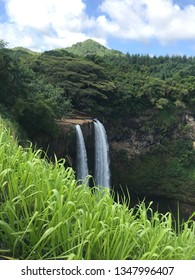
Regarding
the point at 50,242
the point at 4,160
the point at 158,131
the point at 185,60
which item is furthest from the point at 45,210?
the point at 185,60

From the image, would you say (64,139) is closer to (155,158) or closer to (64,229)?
A: (155,158)

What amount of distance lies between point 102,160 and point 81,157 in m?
2.69

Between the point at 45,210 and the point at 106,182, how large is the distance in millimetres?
17210

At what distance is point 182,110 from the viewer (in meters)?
23.7

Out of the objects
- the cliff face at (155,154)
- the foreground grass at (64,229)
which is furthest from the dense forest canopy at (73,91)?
the foreground grass at (64,229)

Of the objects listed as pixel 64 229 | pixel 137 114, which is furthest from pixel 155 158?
pixel 64 229

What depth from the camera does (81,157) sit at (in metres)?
16.6

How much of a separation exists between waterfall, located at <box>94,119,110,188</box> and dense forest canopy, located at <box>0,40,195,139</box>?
2253 mm

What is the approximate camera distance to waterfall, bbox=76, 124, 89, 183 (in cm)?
1577

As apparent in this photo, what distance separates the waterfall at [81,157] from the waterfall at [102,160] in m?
2.10

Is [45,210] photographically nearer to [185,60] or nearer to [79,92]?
[79,92]

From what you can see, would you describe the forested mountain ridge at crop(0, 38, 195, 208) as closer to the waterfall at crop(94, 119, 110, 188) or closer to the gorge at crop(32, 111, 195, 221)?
the gorge at crop(32, 111, 195, 221)

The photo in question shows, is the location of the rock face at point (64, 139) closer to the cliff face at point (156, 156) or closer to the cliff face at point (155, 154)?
the cliff face at point (155, 154)

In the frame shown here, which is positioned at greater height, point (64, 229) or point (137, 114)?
point (137, 114)
